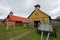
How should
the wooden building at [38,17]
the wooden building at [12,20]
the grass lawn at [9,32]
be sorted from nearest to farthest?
the grass lawn at [9,32] < the wooden building at [12,20] < the wooden building at [38,17]

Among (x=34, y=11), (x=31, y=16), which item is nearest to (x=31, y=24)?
(x=31, y=16)

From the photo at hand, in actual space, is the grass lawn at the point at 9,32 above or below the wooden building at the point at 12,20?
below

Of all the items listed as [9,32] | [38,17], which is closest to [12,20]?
[38,17]

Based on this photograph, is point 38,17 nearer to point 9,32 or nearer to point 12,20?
point 12,20

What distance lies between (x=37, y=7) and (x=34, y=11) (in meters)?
1.89

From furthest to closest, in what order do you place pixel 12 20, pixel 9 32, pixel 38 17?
pixel 38 17
pixel 12 20
pixel 9 32

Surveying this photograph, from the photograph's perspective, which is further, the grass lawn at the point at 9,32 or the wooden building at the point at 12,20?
the wooden building at the point at 12,20

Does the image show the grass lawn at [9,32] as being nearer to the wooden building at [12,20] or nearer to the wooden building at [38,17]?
the wooden building at [12,20]

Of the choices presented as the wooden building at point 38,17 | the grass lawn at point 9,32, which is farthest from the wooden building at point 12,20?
the wooden building at point 38,17

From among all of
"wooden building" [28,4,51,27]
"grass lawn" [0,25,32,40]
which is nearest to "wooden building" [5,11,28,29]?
"grass lawn" [0,25,32,40]

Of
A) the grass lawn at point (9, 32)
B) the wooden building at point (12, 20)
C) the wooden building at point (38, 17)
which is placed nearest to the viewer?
the grass lawn at point (9, 32)

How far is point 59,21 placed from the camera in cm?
2886

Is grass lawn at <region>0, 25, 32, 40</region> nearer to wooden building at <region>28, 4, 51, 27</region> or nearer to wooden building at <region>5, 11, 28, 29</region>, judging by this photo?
wooden building at <region>5, 11, 28, 29</region>

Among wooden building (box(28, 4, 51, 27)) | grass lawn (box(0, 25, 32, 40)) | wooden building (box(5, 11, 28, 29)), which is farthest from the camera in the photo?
wooden building (box(28, 4, 51, 27))
